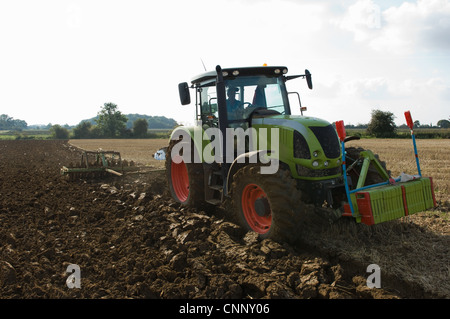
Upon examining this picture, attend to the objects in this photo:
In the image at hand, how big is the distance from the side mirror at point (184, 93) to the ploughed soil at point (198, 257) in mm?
1983

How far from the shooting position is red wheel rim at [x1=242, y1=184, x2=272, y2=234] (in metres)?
5.19

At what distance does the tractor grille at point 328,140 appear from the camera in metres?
5.18

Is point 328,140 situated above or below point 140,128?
below

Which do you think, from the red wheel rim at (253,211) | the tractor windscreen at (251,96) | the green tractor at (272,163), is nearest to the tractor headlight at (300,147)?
the green tractor at (272,163)

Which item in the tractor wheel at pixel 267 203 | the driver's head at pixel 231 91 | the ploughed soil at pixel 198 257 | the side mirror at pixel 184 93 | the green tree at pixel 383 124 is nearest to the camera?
the ploughed soil at pixel 198 257

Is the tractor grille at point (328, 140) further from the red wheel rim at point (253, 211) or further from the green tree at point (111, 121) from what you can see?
the green tree at point (111, 121)

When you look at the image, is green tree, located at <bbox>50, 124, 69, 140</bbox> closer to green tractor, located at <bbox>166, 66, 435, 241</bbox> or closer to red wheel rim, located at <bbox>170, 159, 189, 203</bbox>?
red wheel rim, located at <bbox>170, 159, 189, 203</bbox>

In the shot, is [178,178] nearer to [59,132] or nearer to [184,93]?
[184,93]

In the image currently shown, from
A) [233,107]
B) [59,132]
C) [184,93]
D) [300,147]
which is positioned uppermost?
[59,132]

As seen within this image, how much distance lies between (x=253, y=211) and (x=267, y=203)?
0.44 m

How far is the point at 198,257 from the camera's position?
467 centimetres

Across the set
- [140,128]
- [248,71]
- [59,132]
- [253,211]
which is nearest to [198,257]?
[253,211]
